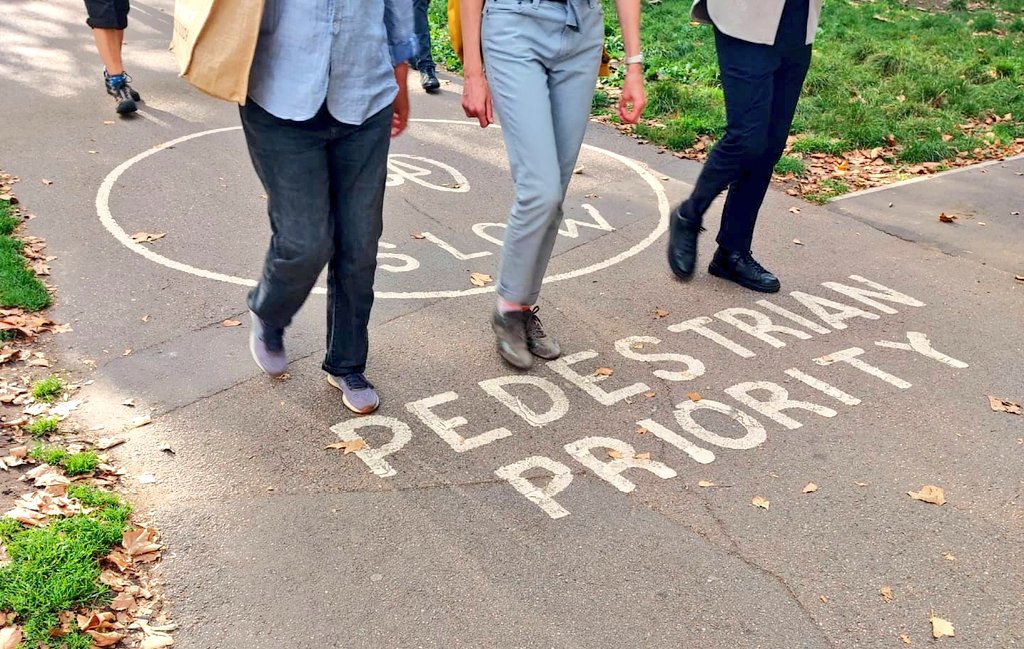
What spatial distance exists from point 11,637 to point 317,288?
272 cm

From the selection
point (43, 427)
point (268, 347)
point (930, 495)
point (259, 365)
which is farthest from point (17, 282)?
point (930, 495)

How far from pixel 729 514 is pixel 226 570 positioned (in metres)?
1.67

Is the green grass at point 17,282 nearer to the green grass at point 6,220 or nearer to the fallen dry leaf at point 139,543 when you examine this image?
the green grass at point 6,220

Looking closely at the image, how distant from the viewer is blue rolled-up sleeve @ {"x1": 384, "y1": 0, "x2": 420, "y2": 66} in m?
3.53

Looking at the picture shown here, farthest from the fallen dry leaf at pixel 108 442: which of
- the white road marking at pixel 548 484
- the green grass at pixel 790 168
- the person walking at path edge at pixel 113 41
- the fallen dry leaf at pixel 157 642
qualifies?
the green grass at pixel 790 168

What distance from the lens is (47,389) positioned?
13.3 ft

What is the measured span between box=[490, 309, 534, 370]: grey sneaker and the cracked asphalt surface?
9 centimetres

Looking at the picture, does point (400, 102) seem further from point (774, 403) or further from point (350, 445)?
point (774, 403)

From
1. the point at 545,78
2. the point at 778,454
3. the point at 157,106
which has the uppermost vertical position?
the point at 545,78

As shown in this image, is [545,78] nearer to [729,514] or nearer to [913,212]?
[729,514]

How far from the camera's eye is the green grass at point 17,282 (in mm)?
4742

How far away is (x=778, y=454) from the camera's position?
3859 millimetres

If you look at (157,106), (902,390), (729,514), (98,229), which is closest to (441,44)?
(157,106)

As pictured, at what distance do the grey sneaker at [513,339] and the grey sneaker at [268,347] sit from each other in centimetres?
93
